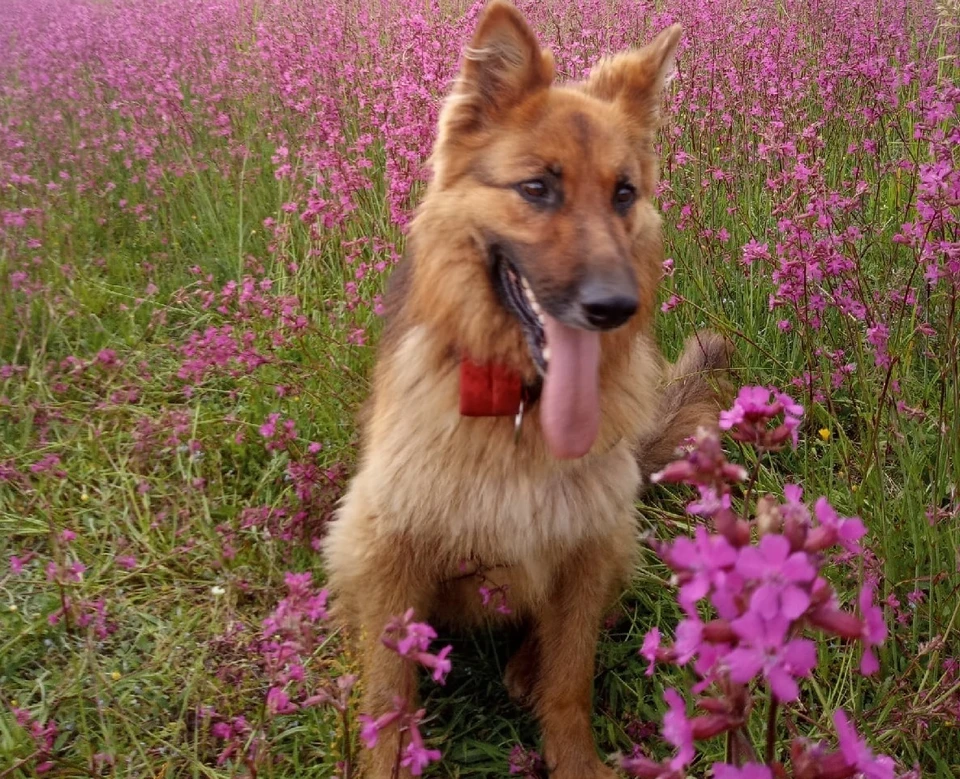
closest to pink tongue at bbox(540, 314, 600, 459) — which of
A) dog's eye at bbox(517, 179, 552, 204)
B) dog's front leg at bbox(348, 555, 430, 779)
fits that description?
dog's eye at bbox(517, 179, 552, 204)

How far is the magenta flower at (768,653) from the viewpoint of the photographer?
601 mm

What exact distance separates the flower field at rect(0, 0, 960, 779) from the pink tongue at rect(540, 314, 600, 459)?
Result: 0.36 m

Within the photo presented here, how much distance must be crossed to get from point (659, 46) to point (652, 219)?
550 millimetres

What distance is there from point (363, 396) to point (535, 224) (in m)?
1.56

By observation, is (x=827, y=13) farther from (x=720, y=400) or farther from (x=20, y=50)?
(x=20, y=50)

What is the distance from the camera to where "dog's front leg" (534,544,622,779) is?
2.35 m

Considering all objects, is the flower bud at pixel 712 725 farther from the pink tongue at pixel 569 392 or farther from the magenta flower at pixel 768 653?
the pink tongue at pixel 569 392

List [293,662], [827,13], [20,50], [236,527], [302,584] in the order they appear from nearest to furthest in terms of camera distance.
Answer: [302,584] < [293,662] < [236,527] < [827,13] < [20,50]

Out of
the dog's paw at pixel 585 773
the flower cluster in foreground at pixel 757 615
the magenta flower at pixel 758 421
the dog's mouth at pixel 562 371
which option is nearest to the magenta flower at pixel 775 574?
the flower cluster in foreground at pixel 757 615

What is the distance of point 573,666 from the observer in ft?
7.76

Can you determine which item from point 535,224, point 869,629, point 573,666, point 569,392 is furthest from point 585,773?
point 869,629

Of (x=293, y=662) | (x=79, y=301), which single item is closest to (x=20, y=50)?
(x=79, y=301)

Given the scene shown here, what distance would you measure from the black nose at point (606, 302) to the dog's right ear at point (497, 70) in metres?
0.70

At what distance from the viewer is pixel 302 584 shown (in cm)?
130
